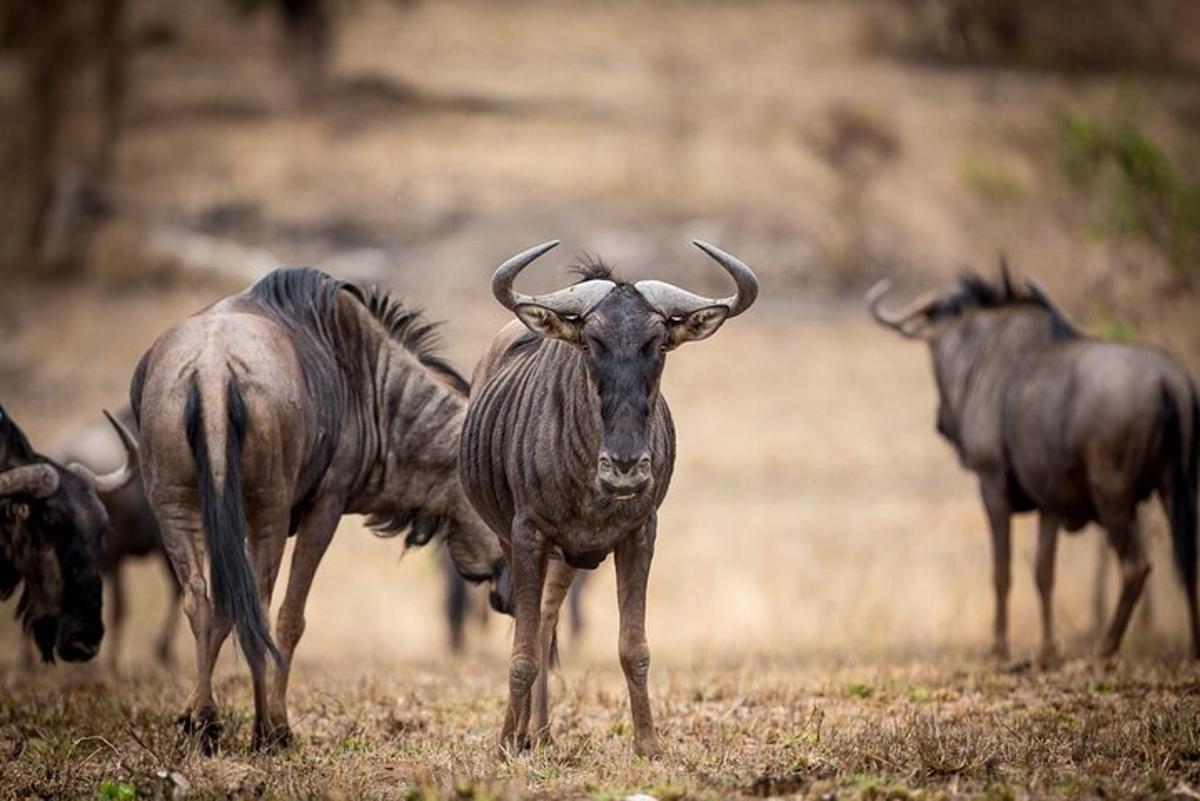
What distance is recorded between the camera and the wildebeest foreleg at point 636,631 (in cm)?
782

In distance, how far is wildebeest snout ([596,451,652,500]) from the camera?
726 centimetres

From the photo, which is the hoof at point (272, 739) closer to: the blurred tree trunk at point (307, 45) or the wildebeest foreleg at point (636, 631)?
the wildebeest foreleg at point (636, 631)

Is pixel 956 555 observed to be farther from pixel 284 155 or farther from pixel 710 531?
pixel 284 155

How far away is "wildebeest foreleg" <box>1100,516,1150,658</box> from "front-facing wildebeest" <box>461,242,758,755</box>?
15.6 feet

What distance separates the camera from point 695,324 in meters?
7.77

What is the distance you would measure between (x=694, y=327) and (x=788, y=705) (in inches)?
105

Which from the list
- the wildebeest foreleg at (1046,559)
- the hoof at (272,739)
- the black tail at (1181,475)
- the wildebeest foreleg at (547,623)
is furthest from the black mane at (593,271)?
the wildebeest foreleg at (1046,559)

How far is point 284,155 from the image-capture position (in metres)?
42.5

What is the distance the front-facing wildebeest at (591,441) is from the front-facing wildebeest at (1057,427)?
466 centimetres

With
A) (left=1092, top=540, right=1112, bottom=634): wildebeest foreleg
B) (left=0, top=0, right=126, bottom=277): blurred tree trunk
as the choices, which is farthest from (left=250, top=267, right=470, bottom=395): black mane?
(left=0, top=0, right=126, bottom=277): blurred tree trunk

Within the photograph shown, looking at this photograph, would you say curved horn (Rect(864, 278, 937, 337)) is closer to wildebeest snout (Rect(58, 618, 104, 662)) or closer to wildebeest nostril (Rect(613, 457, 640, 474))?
wildebeest snout (Rect(58, 618, 104, 662))

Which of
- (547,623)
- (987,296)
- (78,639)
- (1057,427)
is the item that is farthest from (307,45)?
(547,623)

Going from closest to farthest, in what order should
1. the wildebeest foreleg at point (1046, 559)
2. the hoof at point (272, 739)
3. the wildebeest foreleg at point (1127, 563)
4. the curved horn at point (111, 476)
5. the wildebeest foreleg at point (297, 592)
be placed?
1. the hoof at point (272, 739)
2. the wildebeest foreleg at point (297, 592)
3. the curved horn at point (111, 476)
4. the wildebeest foreleg at point (1127, 563)
5. the wildebeest foreleg at point (1046, 559)

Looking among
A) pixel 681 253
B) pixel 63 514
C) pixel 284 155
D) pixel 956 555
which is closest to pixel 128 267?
pixel 284 155
